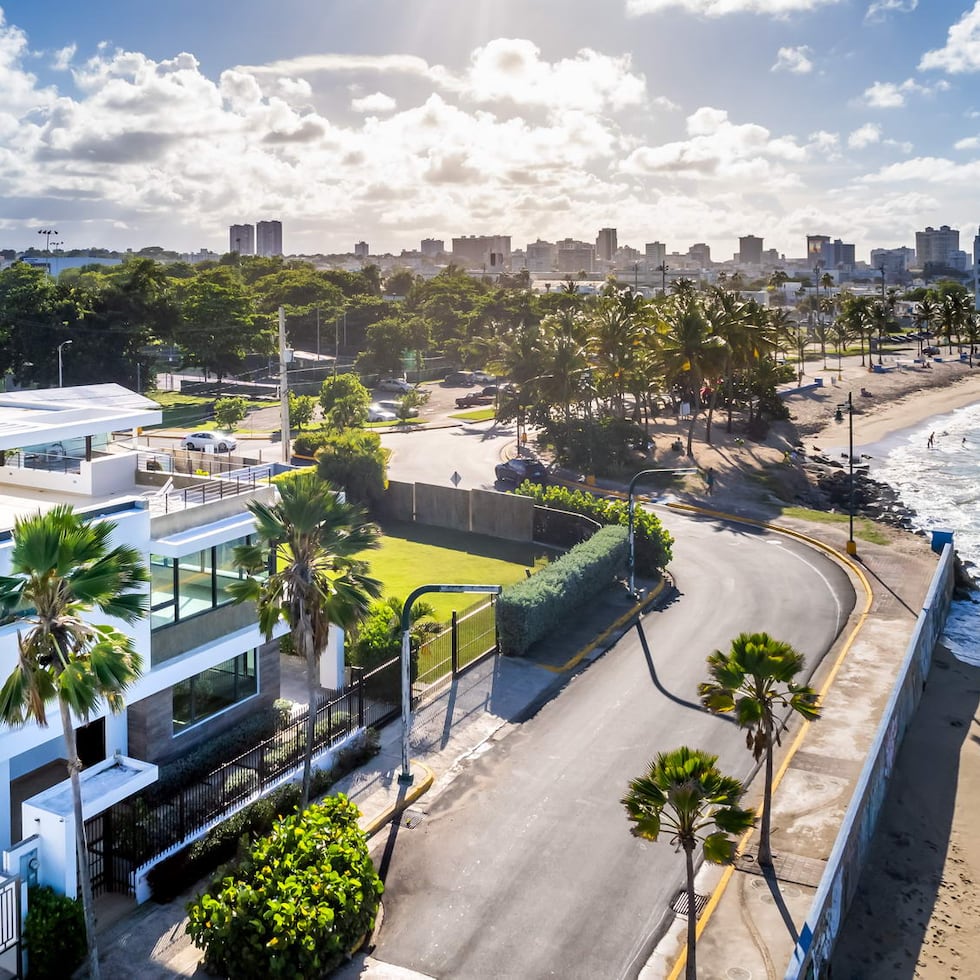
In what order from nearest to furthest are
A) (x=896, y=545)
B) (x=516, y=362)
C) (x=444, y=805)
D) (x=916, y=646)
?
(x=444, y=805) < (x=916, y=646) < (x=896, y=545) < (x=516, y=362)

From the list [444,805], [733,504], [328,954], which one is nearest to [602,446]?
[733,504]

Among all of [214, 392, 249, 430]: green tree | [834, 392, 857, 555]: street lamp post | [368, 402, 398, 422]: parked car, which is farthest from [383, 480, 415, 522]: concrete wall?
[368, 402, 398, 422]: parked car

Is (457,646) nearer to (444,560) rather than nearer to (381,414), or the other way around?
(444,560)

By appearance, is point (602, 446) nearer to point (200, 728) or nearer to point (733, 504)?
point (733, 504)

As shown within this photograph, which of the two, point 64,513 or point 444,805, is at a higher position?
point 64,513

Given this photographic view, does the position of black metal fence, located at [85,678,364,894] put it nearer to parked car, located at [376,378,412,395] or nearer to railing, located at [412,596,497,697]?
railing, located at [412,596,497,697]

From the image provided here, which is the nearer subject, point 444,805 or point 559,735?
point 444,805

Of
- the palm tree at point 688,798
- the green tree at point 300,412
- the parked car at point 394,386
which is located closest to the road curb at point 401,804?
the palm tree at point 688,798
